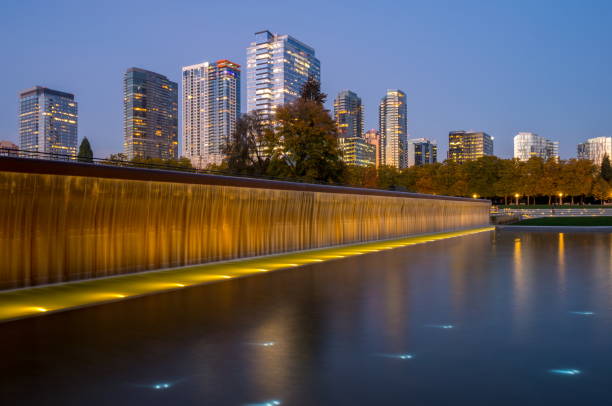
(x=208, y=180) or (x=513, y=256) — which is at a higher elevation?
(x=208, y=180)

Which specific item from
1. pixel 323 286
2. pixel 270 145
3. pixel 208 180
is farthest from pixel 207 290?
pixel 270 145

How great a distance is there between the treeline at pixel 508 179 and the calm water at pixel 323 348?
5878 cm

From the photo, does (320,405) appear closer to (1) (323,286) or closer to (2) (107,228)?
(1) (323,286)

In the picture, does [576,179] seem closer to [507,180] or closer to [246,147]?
[507,180]

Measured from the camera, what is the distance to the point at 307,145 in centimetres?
3353

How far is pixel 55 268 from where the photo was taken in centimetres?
1034

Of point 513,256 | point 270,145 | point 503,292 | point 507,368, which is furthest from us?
point 270,145

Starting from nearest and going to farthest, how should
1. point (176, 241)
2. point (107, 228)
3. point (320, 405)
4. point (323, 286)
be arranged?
point (320, 405) < point (323, 286) < point (107, 228) < point (176, 241)

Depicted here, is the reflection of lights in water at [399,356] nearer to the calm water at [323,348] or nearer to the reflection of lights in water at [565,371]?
the calm water at [323,348]

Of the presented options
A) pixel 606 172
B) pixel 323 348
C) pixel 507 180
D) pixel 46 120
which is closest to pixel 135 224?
pixel 323 348

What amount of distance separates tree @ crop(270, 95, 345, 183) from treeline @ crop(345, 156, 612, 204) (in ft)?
108

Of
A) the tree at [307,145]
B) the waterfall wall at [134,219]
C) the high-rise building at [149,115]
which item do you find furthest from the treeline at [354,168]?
the high-rise building at [149,115]

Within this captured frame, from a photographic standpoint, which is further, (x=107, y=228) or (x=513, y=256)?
(x=513, y=256)

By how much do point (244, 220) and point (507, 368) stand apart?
37.9 ft
